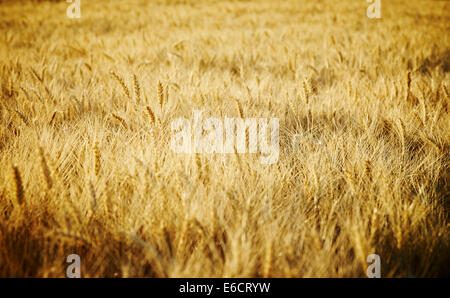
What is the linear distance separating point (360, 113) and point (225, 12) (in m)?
6.80

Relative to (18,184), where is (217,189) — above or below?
below

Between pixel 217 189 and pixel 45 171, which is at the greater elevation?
pixel 45 171

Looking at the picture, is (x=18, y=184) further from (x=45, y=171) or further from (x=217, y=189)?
(x=217, y=189)

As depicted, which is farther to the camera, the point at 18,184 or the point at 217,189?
the point at 217,189

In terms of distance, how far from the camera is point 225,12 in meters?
7.12

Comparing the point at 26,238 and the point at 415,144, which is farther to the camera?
the point at 415,144

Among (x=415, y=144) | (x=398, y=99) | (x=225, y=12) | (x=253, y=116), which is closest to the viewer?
(x=415, y=144)

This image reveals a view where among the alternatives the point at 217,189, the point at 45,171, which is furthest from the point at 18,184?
the point at 217,189

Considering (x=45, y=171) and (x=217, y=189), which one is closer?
(x=45, y=171)
